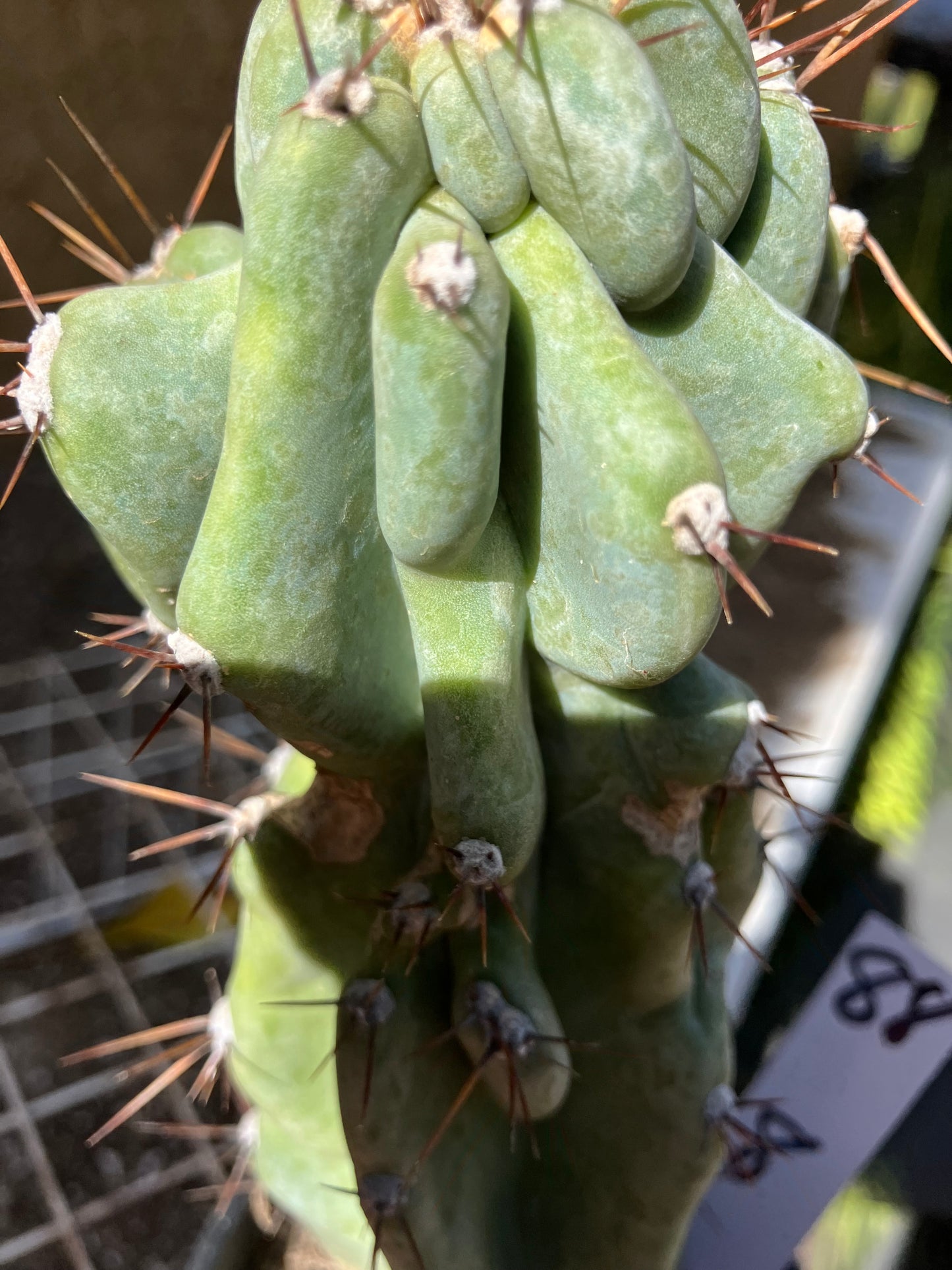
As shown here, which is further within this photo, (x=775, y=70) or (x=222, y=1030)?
(x=222, y=1030)

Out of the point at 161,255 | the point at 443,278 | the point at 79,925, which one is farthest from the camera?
the point at 79,925

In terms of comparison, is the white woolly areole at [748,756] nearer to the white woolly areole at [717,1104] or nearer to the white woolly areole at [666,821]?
the white woolly areole at [666,821]

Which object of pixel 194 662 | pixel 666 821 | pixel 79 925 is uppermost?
pixel 194 662

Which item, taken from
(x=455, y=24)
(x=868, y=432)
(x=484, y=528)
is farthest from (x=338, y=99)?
(x=868, y=432)

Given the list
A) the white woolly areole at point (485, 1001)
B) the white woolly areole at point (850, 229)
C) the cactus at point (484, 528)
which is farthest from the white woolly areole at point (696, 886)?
the white woolly areole at point (850, 229)

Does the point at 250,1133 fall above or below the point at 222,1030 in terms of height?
below

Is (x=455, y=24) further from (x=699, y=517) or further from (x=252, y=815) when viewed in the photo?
(x=252, y=815)

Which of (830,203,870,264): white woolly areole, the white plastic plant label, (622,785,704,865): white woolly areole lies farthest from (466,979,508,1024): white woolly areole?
(830,203,870,264): white woolly areole

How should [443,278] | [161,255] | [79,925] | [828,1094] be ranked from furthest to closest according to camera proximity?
1. [79,925]
2. [828,1094]
3. [161,255]
4. [443,278]

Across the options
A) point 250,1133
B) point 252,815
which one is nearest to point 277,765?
point 252,815
